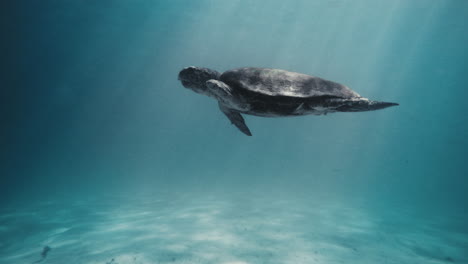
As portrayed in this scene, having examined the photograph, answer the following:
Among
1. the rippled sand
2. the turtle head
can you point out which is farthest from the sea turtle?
the rippled sand

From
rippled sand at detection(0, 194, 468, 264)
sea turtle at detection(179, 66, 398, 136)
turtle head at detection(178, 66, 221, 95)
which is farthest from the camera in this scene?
rippled sand at detection(0, 194, 468, 264)

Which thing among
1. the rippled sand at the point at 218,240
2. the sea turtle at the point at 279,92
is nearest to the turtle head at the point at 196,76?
the sea turtle at the point at 279,92

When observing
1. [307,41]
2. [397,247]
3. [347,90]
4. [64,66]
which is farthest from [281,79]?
[64,66]

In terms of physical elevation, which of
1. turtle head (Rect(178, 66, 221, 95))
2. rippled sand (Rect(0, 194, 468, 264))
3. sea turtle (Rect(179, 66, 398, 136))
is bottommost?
rippled sand (Rect(0, 194, 468, 264))

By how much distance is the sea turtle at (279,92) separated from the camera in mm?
2861

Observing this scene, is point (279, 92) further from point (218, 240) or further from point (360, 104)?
point (218, 240)

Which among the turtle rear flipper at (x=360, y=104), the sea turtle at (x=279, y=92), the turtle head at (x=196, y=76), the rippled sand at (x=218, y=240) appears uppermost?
the turtle head at (x=196, y=76)

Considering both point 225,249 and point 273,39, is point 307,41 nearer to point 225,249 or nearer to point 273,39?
point 273,39

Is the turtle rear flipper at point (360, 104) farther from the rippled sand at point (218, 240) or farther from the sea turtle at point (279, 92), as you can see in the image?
the rippled sand at point (218, 240)

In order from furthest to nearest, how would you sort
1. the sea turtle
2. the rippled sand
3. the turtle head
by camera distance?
the rippled sand < the turtle head < the sea turtle

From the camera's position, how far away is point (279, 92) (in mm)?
2838

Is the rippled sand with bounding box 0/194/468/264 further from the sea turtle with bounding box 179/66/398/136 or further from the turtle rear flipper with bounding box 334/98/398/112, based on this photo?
the turtle rear flipper with bounding box 334/98/398/112

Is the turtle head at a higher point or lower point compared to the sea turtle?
higher

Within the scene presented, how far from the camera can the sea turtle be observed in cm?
286
